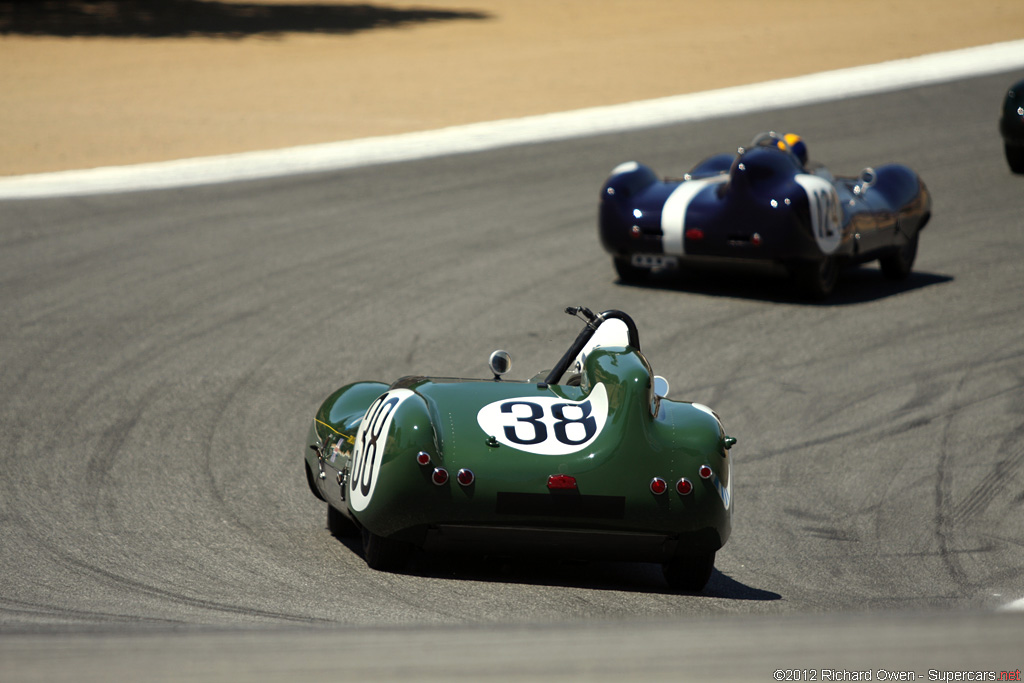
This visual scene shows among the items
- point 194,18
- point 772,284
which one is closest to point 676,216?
point 772,284

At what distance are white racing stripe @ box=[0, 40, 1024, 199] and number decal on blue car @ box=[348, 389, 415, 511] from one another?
10917 mm

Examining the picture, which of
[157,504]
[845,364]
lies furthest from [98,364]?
[845,364]

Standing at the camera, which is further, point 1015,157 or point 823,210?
point 1015,157

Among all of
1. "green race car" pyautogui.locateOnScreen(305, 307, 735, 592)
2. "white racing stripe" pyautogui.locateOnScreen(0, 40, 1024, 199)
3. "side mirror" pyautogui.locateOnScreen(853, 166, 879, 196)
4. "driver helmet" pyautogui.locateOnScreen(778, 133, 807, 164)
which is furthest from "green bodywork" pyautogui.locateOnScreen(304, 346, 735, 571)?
"white racing stripe" pyautogui.locateOnScreen(0, 40, 1024, 199)

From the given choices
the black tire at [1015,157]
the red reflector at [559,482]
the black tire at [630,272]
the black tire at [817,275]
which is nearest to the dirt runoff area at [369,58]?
the black tire at [1015,157]

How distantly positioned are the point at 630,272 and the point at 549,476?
25.0ft

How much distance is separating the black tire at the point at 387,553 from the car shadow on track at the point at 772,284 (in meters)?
7.03

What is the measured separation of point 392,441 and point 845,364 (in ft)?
18.4

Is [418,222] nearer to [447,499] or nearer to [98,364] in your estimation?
[98,364]

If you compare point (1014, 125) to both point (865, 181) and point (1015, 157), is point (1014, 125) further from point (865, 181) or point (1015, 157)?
point (865, 181)

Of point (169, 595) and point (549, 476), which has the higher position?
point (549, 476)

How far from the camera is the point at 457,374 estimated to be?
979 centimetres

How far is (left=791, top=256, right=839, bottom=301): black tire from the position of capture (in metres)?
11.6

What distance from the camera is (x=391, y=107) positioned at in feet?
72.1
